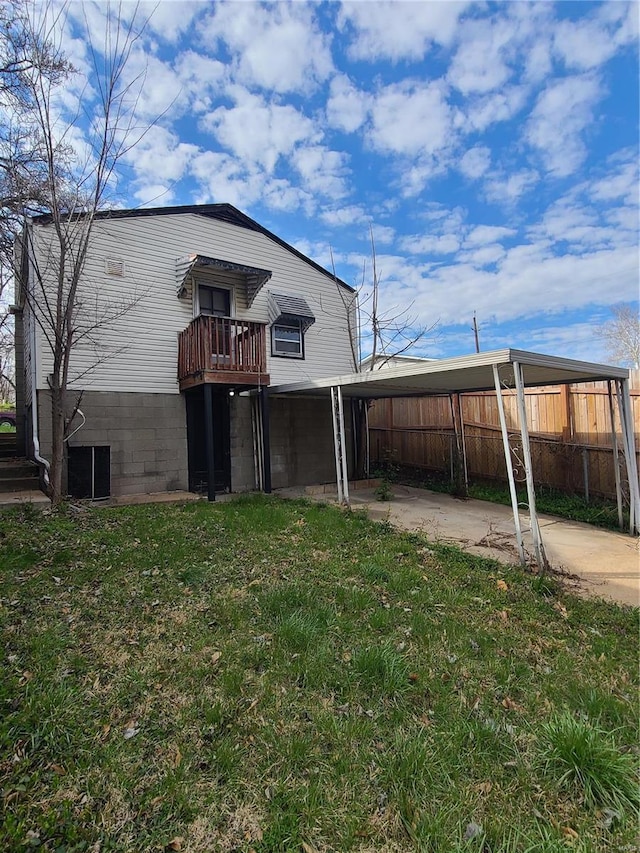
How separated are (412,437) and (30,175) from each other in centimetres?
1017

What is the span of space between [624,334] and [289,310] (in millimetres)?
26873

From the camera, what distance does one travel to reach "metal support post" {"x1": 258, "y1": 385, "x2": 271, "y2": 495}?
8.97 meters

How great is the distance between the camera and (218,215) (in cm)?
987

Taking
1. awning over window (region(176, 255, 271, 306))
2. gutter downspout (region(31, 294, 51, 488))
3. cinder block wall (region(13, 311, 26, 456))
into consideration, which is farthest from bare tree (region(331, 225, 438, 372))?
cinder block wall (region(13, 311, 26, 456))

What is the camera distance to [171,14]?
5.90 m

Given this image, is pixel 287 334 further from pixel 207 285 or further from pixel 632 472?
pixel 632 472

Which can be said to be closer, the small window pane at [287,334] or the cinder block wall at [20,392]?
the cinder block wall at [20,392]

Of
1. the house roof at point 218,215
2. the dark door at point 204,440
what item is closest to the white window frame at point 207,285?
the house roof at point 218,215

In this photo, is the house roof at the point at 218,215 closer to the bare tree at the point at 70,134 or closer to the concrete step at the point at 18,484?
the bare tree at the point at 70,134

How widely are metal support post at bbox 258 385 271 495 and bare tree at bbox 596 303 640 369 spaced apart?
1076 inches

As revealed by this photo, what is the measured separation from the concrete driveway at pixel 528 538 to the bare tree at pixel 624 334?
25729mm

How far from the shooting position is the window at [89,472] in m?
7.47

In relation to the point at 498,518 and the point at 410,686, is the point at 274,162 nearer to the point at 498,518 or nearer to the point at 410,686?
the point at 498,518

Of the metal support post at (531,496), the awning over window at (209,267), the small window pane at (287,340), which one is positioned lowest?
the metal support post at (531,496)
